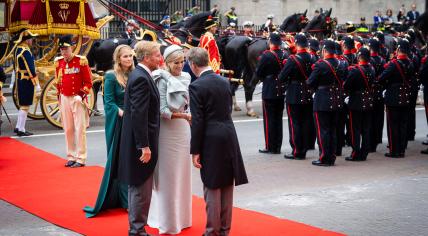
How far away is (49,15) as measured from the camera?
48.5 feet

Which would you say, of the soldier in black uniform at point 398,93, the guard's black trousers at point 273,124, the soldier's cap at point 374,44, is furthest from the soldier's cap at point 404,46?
the guard's black trousers at point 273,124

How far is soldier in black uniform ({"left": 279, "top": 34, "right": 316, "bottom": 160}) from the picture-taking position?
11961mm

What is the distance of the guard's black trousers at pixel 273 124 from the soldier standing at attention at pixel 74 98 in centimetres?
294

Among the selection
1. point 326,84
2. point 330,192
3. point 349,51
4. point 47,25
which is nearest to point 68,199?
point 330,192

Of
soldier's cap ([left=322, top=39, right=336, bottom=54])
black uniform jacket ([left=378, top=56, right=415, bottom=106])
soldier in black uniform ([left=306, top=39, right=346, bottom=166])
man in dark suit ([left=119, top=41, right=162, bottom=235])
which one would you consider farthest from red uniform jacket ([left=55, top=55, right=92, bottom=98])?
black uniform jacket ([left=378, top=56, right=415, bottom=106])

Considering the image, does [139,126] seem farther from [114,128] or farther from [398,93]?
[398,93]

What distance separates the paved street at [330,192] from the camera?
26.3 feet

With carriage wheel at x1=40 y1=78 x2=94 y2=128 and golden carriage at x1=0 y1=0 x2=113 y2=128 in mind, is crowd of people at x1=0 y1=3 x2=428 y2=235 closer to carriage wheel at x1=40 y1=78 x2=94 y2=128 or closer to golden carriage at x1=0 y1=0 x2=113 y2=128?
carriage wheel at x1=40 y1=78 x2=94 y2=128

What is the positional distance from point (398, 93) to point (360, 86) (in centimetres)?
79

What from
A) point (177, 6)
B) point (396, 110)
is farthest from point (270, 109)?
point (177, 6)

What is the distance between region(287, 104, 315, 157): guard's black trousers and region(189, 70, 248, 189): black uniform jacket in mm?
5021

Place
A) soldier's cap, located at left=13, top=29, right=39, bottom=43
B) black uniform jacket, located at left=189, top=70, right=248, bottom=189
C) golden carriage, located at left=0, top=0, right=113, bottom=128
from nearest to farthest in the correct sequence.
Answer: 1. black uniform jacket, located at left=189, top=70, right=248, bottom=189
2. soldier's cap, located at left=13, top=29, right=39, bottom=43
3. golden carriage, located at left=0, top=0, right=113, bottom=128

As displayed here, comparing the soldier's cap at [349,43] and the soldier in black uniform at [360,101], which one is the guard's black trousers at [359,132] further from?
the soldier's cap at [349,43]

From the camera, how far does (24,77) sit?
14430 mm
